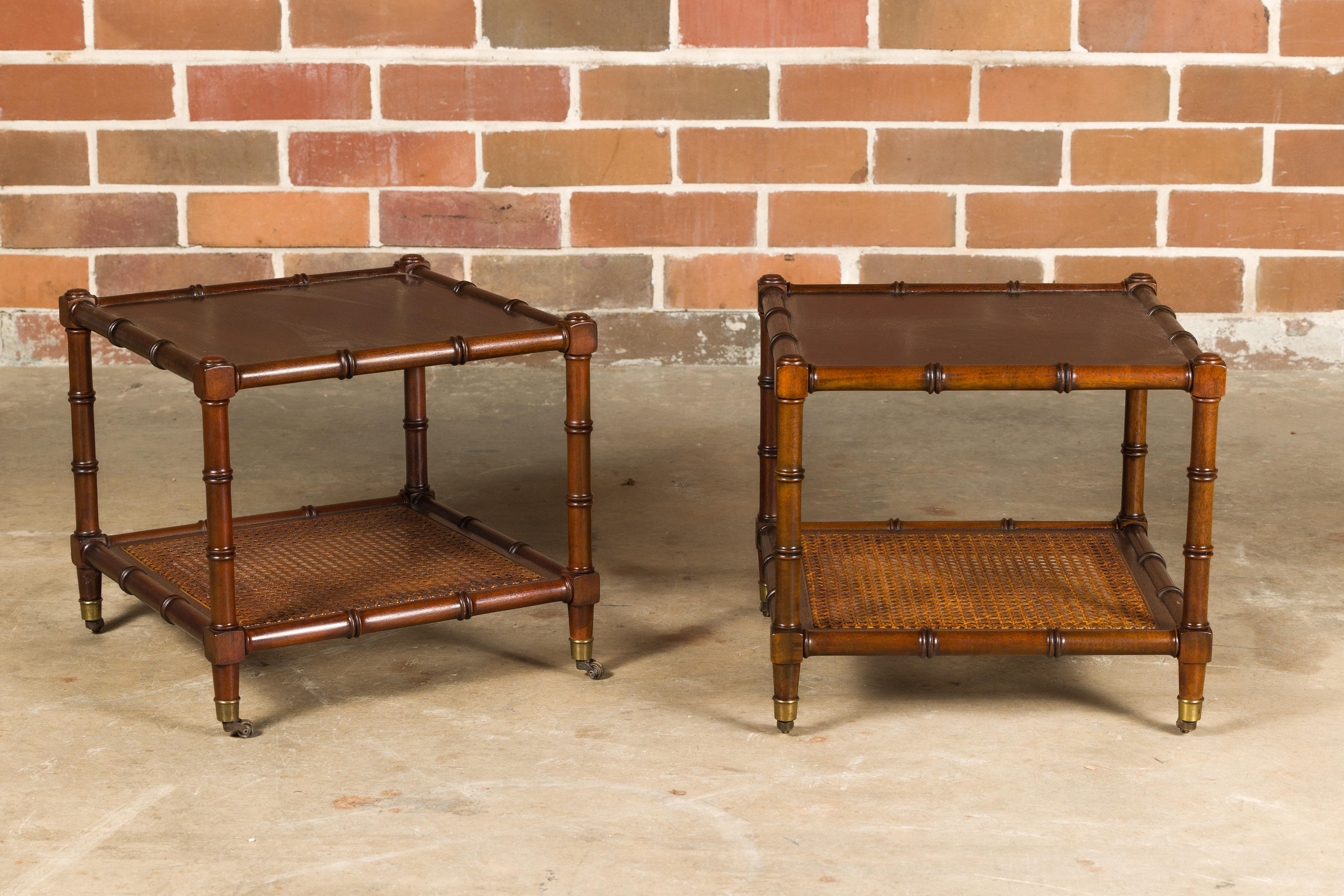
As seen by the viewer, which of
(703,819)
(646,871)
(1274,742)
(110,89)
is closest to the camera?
(646,871)

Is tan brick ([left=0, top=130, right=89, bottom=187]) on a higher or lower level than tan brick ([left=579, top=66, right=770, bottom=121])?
lower

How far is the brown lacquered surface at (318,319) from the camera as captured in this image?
234 cm

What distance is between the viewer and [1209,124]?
4.35 m

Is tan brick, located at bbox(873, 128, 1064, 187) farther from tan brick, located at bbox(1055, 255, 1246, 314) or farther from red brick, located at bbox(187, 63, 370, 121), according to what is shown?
red brick, located at bbox(187, 63, 370, 121)

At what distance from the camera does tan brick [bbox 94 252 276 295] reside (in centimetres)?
447

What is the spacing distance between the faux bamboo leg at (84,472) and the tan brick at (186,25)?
188cm

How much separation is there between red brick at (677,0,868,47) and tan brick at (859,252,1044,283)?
579 mm

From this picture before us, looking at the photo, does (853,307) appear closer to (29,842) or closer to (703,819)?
(703,819)

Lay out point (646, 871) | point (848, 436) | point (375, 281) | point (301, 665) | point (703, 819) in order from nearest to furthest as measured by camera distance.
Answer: point (646, 871) < point (703, 819) < point (301, 665) < point (375, 281) < point (848, 436)

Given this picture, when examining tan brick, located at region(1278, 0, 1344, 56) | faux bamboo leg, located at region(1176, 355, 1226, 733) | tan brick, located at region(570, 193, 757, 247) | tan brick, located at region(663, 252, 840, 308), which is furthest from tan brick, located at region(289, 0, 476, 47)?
faux bamboo leg, located at region(1176, 355, 1226, 733)

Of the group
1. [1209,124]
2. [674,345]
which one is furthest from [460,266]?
[1209,124]

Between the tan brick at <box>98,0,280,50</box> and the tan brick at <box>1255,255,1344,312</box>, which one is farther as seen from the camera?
the tan brick at <box>1255,255,1344,312</box>

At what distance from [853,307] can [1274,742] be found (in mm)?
900

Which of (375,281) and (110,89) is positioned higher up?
(110,89)
